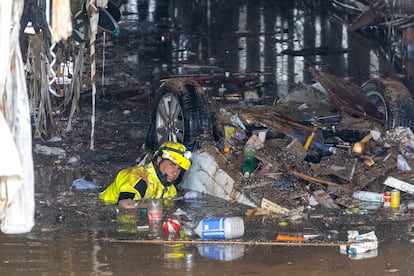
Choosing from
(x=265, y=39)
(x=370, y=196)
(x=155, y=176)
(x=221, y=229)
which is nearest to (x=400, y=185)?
(x=370, y=196)

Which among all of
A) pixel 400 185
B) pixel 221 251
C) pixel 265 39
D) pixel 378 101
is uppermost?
pixel 265 39

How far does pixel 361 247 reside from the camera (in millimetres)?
7648

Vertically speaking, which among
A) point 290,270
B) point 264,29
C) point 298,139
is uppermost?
point 264,29

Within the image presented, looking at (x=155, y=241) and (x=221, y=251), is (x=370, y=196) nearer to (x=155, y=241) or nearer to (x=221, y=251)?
(x=221, y=251)

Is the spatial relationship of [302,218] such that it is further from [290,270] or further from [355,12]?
[355,12]

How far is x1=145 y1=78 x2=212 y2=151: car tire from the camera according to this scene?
1033 cm

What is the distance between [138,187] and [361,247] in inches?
104

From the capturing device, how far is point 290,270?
7.23 meters

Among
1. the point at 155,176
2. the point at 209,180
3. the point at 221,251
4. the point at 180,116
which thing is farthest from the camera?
the point at 180,116

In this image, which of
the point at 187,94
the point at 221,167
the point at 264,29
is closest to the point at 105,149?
the point at 187,94

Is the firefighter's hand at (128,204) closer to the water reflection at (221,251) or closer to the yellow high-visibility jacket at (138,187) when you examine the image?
the yellow high-visibility jacket at (138,187)

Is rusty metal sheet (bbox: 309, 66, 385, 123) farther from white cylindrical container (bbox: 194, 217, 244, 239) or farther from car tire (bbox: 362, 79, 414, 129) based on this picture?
white cylindrical container (bbox: 194, 217, 244, 239)

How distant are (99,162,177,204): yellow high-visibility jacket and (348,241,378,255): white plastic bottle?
8.39 feet

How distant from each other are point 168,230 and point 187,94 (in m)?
2.57
